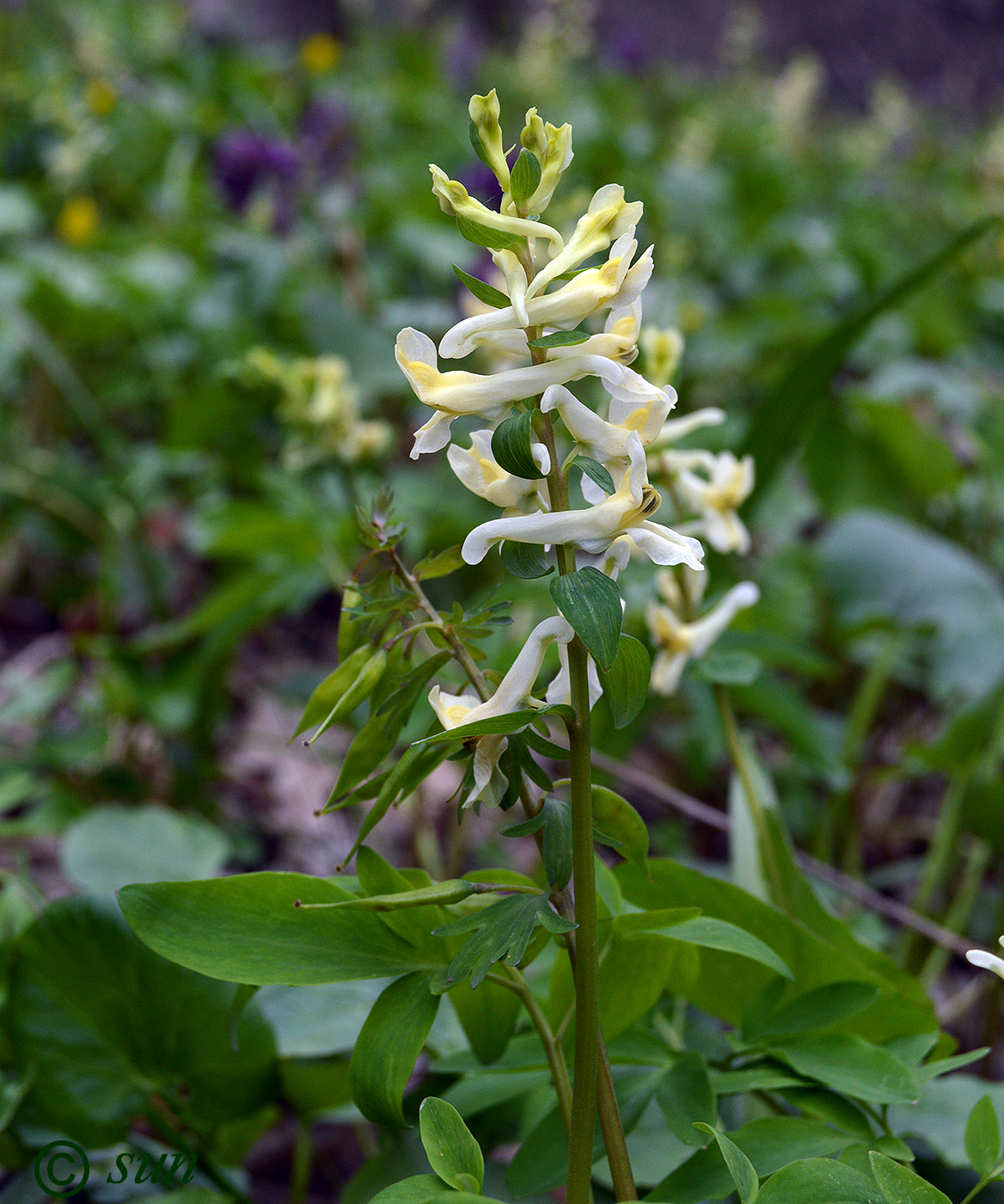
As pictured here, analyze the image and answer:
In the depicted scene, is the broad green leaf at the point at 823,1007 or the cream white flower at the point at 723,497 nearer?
the broad green leaf at the point at 823,1007

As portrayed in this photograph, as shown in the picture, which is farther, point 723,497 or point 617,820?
point 723,497

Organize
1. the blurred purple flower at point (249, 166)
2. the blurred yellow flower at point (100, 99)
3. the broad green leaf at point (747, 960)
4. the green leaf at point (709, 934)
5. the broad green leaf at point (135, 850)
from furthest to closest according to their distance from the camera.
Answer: the blurred yellow flower at point (100, 99) → the blurred purple flower at point (249, 166) → the broad green leaf at point (135, 850) → the broad green leaf at point (747, 960) → the green leaf at point (709, 934)

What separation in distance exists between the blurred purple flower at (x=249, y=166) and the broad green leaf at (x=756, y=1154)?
2239 mm

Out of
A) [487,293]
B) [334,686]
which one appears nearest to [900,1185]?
[334,686]

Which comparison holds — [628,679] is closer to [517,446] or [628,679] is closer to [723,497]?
[517,446]

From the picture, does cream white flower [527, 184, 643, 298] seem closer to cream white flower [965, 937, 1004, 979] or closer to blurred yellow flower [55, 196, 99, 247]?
cream white flower [965, 937, 1004, 979]

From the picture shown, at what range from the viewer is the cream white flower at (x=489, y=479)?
0.46 meters

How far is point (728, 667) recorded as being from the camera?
0.75 meters

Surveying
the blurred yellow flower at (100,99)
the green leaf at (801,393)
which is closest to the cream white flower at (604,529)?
the green leaf at (801,393)

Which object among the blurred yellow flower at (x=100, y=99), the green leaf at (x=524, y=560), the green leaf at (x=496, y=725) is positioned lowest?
the green leaf at (x=496, y=725)

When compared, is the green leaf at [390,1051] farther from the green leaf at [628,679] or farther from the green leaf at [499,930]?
the green leaf at [628,679]

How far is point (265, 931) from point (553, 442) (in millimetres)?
295

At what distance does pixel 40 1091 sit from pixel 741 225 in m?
2.86

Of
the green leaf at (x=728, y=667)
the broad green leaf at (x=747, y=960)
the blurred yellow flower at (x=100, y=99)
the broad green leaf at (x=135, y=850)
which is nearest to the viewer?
the broad green leaf at (x=747, y=960)
